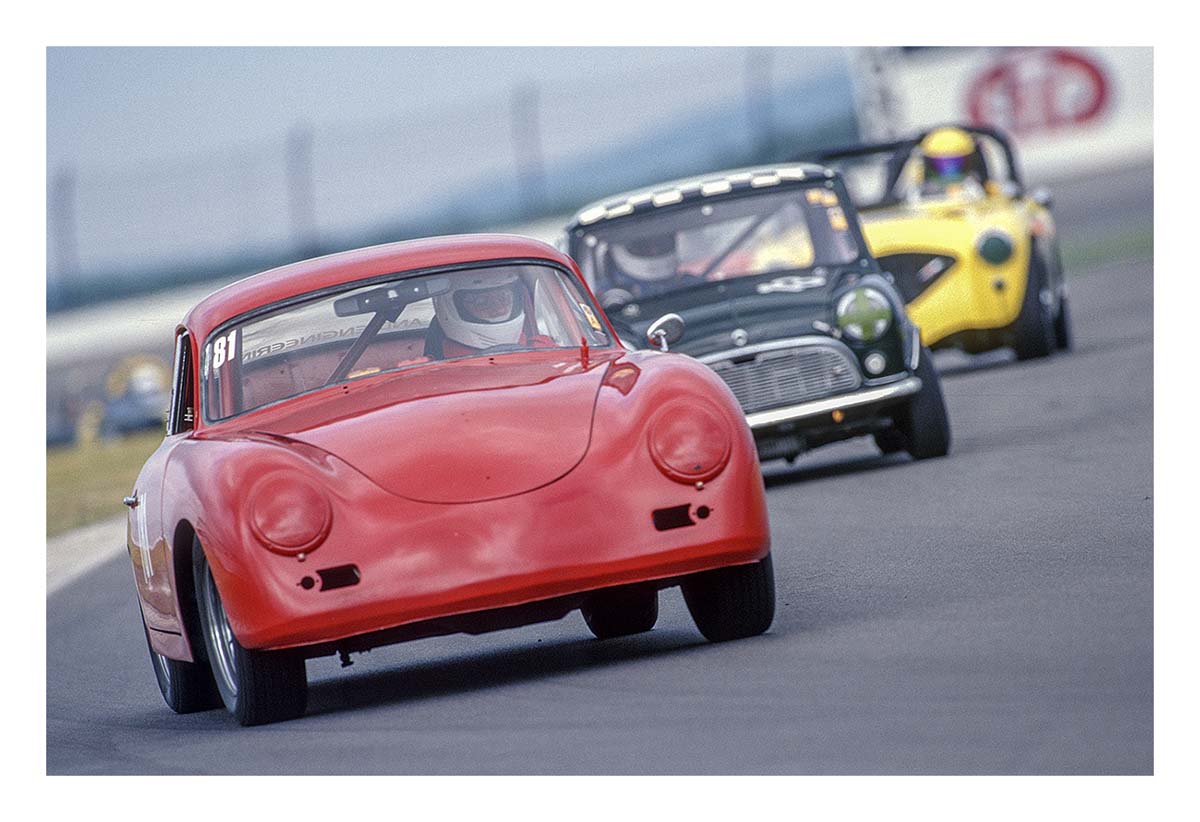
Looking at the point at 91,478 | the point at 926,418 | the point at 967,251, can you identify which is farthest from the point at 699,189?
the point at 91,478

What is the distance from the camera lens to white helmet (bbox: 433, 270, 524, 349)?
7012 millimetres

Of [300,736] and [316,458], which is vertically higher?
[316,458]

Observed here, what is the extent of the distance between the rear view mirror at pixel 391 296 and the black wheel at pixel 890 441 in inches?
189

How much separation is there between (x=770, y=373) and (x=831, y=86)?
1344 cm

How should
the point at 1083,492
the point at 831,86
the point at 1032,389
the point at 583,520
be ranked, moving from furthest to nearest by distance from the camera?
1. the point at 831,86
2. the point at 1032,389
3. the point at 1083,492
4. the point at 583,520

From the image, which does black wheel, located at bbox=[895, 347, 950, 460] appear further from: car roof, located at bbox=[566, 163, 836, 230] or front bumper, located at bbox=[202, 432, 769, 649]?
front bumper, located at bbox=[202, 432, 769, 649]

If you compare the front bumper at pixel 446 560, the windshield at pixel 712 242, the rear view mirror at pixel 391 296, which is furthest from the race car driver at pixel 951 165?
the front bumper at pixel 446 560

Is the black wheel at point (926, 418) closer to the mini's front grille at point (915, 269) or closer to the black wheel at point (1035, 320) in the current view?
the mini's front grille at point (915, 269)

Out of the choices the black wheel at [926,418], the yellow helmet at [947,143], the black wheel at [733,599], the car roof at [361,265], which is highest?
the yellow helmet at [947,143]

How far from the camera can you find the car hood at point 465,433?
19.5ft
